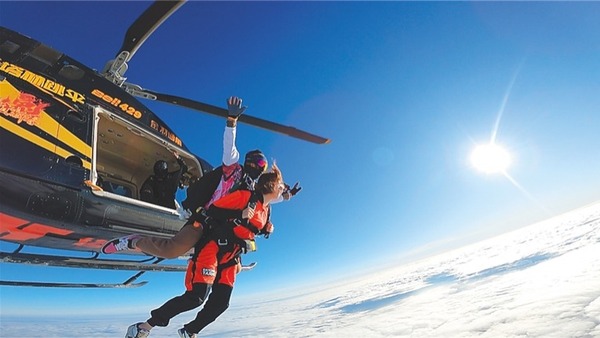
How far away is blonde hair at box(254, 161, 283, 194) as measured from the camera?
3.05 m

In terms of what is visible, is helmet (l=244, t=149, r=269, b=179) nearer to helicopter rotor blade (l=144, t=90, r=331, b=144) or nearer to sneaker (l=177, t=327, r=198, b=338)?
sneaker (l=177, t=327, r=198, b=338)

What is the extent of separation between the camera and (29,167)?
327cm

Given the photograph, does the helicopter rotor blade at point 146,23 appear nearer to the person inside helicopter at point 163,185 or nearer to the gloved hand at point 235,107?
the person inside helicopter at point 163,185

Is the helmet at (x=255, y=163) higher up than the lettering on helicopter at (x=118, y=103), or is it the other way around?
the lettering on helicopter at (x=118, y=103)

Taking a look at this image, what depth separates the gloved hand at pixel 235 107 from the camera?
2867 mm

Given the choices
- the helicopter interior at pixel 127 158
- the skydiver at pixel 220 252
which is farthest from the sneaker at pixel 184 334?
the helicopter interior at pixel 127 158

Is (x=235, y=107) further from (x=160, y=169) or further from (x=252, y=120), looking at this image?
(x=160, y=169)

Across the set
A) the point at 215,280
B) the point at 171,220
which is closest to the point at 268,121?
the point at 171,220

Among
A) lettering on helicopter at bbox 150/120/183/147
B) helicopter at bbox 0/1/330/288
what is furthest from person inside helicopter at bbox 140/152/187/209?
helicopter at bbox 0/1/330/288

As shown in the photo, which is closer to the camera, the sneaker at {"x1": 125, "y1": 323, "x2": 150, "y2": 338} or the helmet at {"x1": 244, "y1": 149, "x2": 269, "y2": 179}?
the sneaker at {"x1": 125, "y1": 323, "x2": 150, "y2": 338}

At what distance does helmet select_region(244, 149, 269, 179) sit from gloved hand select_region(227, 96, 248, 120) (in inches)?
15.9

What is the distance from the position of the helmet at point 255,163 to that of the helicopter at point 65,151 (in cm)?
226

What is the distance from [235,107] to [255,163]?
22.5 inches

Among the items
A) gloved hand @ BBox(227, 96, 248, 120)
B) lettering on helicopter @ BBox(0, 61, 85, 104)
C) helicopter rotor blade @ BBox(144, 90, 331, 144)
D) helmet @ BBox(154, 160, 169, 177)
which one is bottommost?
gloved hand @ BBox(227, 96, 248, 120)
